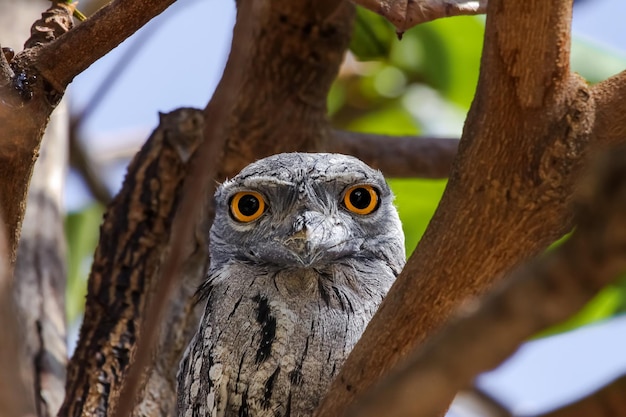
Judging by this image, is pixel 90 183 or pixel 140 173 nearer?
pixel 140 173

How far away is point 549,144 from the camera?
6.55 ft

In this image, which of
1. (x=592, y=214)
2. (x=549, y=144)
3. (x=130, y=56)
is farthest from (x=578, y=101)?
(x=130, y=56)

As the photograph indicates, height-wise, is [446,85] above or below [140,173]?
above

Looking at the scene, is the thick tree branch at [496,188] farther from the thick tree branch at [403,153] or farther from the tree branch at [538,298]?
the thick tree branch at [403,153]

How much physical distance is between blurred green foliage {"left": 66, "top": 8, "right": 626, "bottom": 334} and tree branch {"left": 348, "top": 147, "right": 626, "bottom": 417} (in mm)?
3385

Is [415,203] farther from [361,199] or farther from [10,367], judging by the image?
[10,367]

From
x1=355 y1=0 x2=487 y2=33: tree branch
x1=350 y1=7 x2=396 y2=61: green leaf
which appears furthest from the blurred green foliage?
x1=355 y1=0 x2=487 y2=33: tree branch

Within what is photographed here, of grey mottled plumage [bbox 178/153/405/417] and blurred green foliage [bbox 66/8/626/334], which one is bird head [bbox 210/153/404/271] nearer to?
grey mottled plumage [bbox 178/153/405/417]

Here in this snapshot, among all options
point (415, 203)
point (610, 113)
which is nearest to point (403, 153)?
point (415, 203)

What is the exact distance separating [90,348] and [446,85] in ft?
9.17

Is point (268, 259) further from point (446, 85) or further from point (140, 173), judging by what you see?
point (446, 85)

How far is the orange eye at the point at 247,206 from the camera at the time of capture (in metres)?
2.81

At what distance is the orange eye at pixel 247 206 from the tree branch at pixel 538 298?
1.75m

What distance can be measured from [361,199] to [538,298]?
6.05 feet
